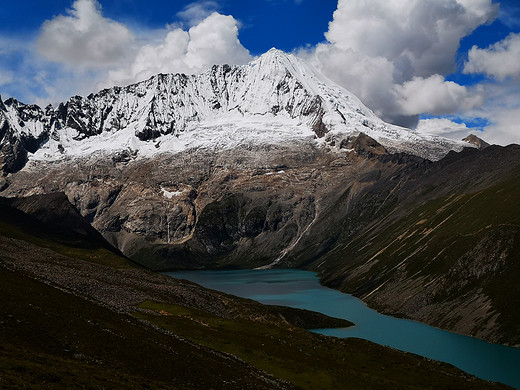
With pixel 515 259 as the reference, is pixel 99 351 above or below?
below

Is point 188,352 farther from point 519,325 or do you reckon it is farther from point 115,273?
point 519,325

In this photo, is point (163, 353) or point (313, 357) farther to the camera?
point (313, 357)

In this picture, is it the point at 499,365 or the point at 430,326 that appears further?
the point at 430,326

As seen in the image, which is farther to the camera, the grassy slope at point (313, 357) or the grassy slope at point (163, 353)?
the grassy slope at point (313, 357)

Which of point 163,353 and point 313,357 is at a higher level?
point 163,353

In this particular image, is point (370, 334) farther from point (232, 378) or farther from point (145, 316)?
point (232, 378)

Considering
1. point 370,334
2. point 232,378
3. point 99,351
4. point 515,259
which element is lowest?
point 370,334

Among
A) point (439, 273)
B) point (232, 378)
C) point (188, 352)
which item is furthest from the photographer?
point (439, 273)

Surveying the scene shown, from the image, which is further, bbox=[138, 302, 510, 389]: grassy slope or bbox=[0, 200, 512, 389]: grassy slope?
bbox=[138, 302, 510, 389]: grassy slope

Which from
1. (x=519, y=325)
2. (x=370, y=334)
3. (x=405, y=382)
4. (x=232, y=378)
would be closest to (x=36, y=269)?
(x=232, y=378)

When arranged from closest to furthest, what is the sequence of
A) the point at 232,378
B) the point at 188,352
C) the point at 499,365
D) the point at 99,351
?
the point at 99,351 < the point at 232,378 < the point at 188,352 < the point at 499,365
